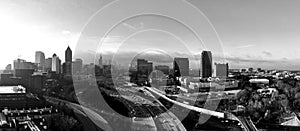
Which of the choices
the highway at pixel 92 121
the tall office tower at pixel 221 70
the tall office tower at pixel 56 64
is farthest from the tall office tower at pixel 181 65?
the tall office tower at pixel 56 64

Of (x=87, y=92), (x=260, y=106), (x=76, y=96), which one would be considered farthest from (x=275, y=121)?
(x=76, y=96)

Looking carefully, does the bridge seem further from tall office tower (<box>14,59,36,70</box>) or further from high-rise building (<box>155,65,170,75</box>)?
tall office tower (<box>14,59,36,70</box>)

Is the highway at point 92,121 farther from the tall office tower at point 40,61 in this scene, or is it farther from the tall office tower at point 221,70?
the tall office tower at point 221,70

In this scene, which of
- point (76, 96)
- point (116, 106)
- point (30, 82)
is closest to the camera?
point (116, 106)

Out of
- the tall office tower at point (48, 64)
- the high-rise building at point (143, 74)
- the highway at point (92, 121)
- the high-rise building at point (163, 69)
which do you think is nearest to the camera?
the highway at point (92, 121)

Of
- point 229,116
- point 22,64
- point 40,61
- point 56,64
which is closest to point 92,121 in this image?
point 229,116

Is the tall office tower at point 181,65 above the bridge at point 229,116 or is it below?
above

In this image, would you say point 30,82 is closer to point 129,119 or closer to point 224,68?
point 129,119

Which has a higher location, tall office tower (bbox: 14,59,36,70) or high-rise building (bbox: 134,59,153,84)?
tall office tower (bbox: 14,59,36,70)

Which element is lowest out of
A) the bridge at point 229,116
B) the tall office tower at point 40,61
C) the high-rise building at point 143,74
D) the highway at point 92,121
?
the bridge at point 229,116

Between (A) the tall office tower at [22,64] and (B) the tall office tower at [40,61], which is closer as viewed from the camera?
(A) the tall office tower at [22,64]

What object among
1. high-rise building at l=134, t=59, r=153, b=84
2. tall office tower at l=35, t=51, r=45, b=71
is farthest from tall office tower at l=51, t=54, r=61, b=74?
high-rise building at l=134, t=59, r=153, b=84
